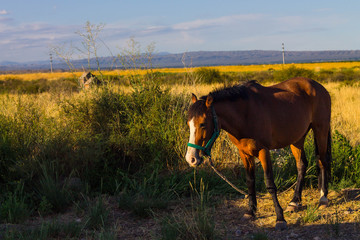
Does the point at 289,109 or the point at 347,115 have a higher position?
the point at 289,109

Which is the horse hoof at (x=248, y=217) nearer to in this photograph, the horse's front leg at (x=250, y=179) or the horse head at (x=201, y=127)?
the horse's front leg at (x=250, y=179)

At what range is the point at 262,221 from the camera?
494 centimetres

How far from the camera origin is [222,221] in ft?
15.6

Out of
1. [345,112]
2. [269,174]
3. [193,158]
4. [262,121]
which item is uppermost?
[262,121]

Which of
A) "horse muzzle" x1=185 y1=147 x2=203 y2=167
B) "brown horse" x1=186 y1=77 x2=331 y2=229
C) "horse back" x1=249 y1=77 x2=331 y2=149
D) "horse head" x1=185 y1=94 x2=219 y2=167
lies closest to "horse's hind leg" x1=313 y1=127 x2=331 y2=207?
"brown horse" x1=186 y1=77 x2=331 y2=229

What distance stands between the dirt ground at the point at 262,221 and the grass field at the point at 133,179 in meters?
0.01

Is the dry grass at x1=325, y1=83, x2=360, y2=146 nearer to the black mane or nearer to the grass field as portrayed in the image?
the grass field

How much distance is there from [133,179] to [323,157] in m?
2.93

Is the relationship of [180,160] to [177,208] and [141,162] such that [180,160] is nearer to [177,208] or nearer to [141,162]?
[141,162]

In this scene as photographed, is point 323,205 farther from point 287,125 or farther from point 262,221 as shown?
point 287,125

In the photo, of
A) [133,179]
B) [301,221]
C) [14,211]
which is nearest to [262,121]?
[301,221]

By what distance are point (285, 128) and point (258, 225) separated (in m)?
1.29

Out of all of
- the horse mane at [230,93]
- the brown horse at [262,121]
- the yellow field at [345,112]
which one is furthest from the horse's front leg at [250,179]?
the yellow field at [345,112]

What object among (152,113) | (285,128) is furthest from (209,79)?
(285,128)
